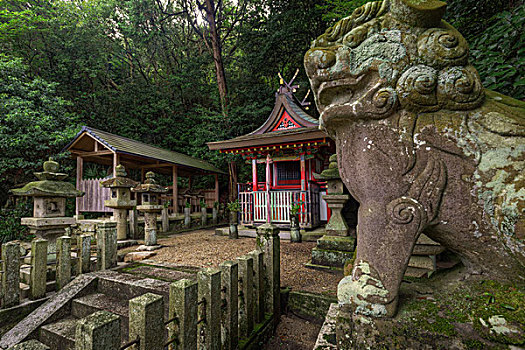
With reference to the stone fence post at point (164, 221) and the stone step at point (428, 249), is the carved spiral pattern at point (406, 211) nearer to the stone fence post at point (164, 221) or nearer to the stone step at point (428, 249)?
the stone step at point (428, 249)

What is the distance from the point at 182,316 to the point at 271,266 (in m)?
1.37

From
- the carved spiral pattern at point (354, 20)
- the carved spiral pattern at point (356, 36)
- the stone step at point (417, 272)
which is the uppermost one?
the carved spiral pattern at point (354, 20)

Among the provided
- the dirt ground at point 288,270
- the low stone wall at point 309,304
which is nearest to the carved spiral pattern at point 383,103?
the low stone wall at point 309,304

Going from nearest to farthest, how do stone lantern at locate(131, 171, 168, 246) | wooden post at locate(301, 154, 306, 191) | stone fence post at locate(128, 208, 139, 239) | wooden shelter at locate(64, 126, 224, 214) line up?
stone lantern at locate(131, 171, 168, 246) < stone fence post at locate(128, 208, 139, 239) < wooden post at locate(301, 154, 306, 191) < wooden shelter at locate(64, 126, 224, 214)

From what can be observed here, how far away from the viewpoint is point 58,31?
13.8 meters

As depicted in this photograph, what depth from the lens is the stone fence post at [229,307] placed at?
2.17 meters

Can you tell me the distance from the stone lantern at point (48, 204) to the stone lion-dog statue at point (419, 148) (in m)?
5.63

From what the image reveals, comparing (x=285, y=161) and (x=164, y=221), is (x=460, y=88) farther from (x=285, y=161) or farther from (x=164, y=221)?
(x=164, y=221)

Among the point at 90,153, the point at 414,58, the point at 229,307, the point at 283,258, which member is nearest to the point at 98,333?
the point at 229,307

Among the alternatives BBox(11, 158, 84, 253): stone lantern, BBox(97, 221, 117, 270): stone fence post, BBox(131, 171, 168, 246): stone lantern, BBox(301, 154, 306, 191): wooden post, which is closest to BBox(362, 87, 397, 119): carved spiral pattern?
BBox(97, 221, 117, 270): stone fence post

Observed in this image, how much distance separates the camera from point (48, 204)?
4.68m

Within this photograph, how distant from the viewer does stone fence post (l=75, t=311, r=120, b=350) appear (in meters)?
1.19

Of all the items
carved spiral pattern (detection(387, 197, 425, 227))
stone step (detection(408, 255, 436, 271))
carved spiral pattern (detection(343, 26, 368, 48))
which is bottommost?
stone step (detection(408, 255, 436, 271))

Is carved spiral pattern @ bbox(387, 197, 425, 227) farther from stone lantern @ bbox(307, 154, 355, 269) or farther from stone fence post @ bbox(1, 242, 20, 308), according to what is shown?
stone fence post @ bbox(1, 242, 20, 308)
